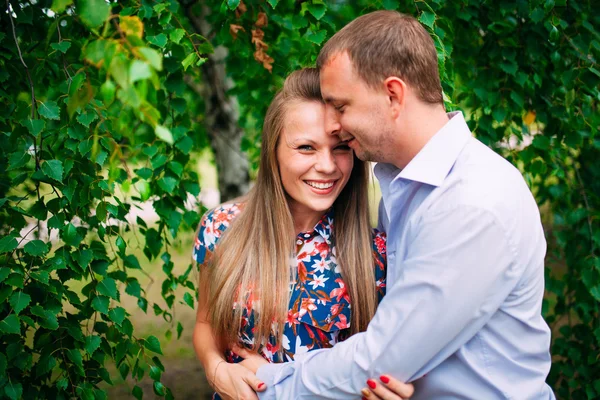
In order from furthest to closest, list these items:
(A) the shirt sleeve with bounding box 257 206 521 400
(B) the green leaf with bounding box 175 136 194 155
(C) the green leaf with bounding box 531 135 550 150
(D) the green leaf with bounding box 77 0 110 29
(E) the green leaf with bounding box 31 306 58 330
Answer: (C) the green leaf with bounding box 531 135 550 150, (B) the green leaf with bounding box 175 136 194 155, (E) the green leaf with bounding box 31 306 58 330, (A) the shirt sleeve with bounding box 257 206 521 400, (D) the green leaf with bounding box 77 0 110 29

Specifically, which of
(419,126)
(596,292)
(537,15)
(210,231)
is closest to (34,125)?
(210,231)

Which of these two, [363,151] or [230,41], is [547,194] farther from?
[230,41]

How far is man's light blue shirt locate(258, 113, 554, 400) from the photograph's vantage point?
4.57 ft

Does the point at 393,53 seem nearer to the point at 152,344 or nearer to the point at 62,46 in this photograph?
the point at 62,46

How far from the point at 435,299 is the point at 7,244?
1.33m

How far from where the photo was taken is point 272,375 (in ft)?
5.74

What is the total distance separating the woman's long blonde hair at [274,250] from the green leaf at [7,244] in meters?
0.65

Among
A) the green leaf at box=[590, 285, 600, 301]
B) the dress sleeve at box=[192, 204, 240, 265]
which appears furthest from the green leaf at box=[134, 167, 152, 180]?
the green leaf at box=[590, 285, 600, 301]

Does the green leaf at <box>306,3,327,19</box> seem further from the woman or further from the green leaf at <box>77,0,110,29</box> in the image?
the green leaf at <box>77,0,110,29</box>

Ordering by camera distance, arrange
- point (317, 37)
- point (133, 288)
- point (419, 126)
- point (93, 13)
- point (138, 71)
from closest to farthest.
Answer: point (138, 71), point (93, 13), point (419, 126), point (317, 37), point (133, 288)

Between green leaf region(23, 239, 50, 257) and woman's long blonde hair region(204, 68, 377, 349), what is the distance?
566 millimetres

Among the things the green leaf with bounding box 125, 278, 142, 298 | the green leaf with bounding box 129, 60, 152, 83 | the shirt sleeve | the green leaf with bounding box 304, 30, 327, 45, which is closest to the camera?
the green leaf with bounding box 129, 60, 152, 83

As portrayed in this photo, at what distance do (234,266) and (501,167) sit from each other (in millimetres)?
954

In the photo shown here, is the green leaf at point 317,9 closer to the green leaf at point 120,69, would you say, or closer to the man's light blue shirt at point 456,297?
the man's light blue shirt at point 456,297
